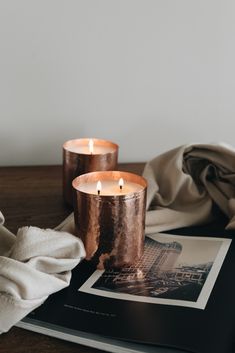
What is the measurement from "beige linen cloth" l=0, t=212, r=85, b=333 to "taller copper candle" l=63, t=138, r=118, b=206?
0.19 metres

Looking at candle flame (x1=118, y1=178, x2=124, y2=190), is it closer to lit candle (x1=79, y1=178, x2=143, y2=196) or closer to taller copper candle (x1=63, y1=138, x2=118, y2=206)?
lit candle (x1=79, y1=178, x2=143, y2=196)

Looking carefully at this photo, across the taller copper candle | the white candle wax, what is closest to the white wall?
the taller copper candle

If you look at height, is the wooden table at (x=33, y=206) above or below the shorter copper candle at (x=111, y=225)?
below

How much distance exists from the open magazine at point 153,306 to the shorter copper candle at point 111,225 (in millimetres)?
19

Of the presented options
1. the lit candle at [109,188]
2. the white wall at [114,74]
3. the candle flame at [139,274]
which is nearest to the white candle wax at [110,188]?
the lit candle at [109,188]

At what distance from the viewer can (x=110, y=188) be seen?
0.72m

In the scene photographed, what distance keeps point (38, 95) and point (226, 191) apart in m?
0.40

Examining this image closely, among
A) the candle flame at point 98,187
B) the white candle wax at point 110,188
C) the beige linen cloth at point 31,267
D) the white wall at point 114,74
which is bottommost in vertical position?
the beige linen cloth at point 31,267

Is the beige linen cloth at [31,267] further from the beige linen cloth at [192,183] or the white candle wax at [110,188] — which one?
the beige linen cloth at [192,183]

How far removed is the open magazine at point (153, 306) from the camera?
1.72ft

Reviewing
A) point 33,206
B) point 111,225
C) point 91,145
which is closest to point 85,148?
point 91,145

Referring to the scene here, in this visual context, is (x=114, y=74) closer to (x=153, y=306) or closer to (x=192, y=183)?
(x=192, y=183)

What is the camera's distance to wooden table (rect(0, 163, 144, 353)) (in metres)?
0.52

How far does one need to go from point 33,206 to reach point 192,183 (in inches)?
10.1
